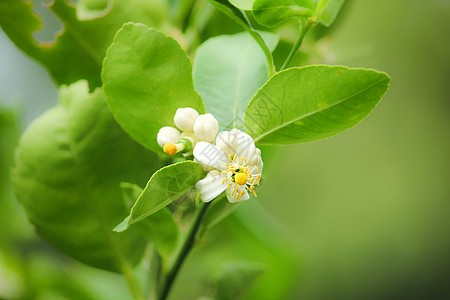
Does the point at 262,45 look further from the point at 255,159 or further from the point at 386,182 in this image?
the point at 386,182

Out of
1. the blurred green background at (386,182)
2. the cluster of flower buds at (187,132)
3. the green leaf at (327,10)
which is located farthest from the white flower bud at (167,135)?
the blurred green background at (386,182)

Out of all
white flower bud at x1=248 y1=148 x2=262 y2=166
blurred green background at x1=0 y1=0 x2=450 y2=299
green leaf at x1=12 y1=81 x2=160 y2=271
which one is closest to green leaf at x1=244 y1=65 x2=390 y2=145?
white flower bud at x1=248 y1=148 x2=262 y2=166

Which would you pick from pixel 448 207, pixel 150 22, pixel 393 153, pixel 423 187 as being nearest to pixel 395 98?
pixel 393 153

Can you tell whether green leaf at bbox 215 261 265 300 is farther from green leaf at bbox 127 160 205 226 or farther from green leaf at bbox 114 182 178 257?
green leaf at bbox 127 160 205 226

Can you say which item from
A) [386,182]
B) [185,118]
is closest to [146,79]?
[185,118]

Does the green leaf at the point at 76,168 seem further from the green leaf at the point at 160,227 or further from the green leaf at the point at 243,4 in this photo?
the green leaf at the point at 243,4

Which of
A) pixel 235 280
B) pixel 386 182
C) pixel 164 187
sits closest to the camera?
pixel 164 187

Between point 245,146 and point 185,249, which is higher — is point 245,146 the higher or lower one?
the higher one
